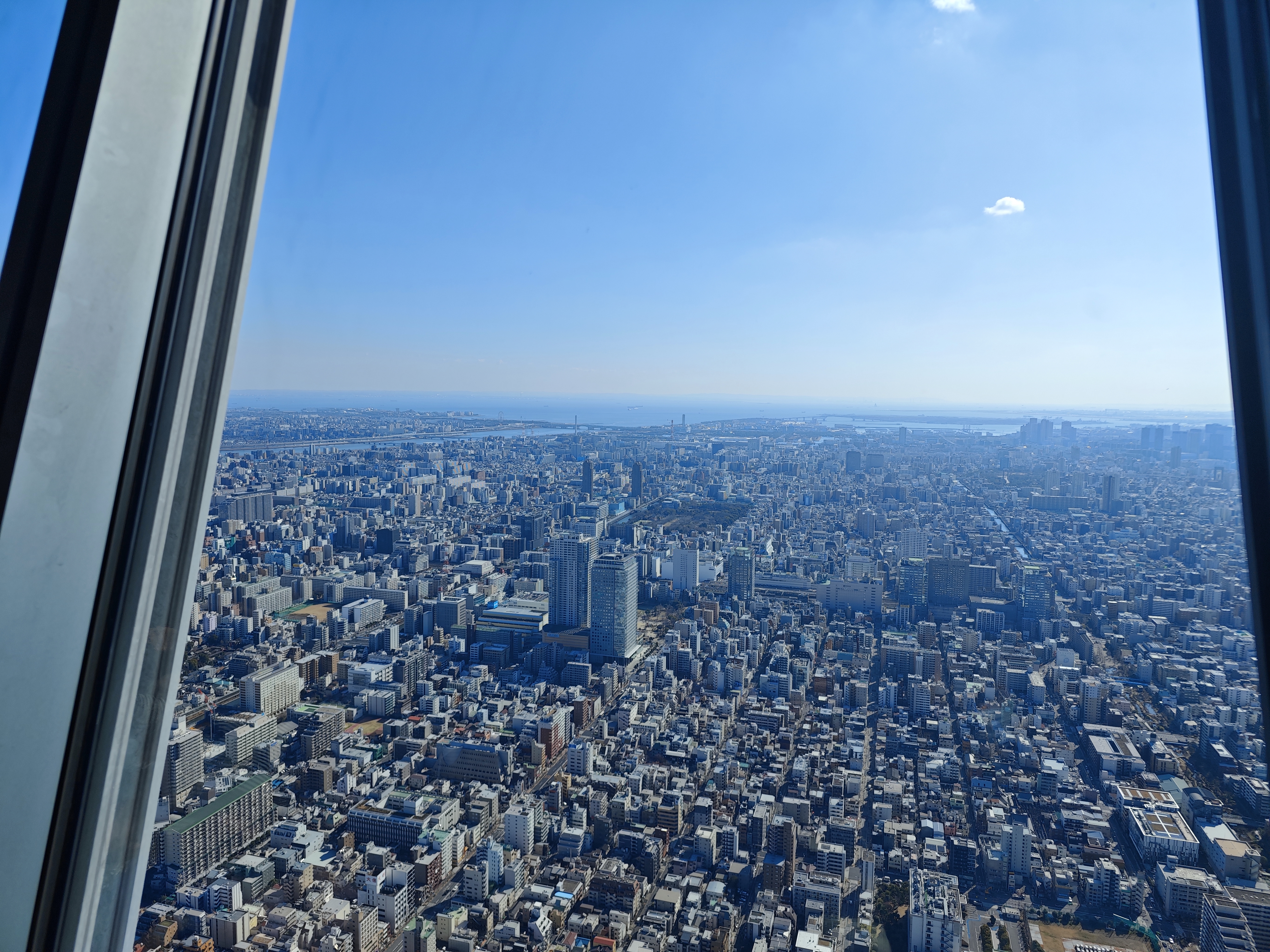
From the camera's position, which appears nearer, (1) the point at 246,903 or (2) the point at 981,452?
(1) the point at 246,903

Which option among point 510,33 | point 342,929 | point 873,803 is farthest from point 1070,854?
point 510,33

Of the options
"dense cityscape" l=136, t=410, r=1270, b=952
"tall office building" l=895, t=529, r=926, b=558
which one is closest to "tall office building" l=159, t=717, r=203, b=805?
"dense cityscape" l=136, t=410, r=1270, b=952

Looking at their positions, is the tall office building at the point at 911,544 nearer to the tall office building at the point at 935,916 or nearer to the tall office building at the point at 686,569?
the tall office building at the point at 686,569

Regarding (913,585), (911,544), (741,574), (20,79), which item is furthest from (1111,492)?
(20,79)

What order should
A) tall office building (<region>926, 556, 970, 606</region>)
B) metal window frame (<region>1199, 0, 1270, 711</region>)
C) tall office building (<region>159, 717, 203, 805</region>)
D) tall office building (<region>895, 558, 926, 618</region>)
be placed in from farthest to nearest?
tall office building (<region>895, 558, 926, 618</region>) → tall office building (<region>926, 556, 970, 606</region>) → tall office building (<region>159, 717, 203, 805</region>) → metal window frame (<region>1199, 0, 1270, 711</region>)

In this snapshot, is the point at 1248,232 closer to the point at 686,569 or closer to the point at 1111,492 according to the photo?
the point at 1111,492

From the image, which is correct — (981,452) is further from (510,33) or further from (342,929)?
(342,929)

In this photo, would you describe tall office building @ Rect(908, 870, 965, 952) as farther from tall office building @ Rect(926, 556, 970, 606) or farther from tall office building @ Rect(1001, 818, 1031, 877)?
tall office building @ Rect(926, 556, 970, 606)
